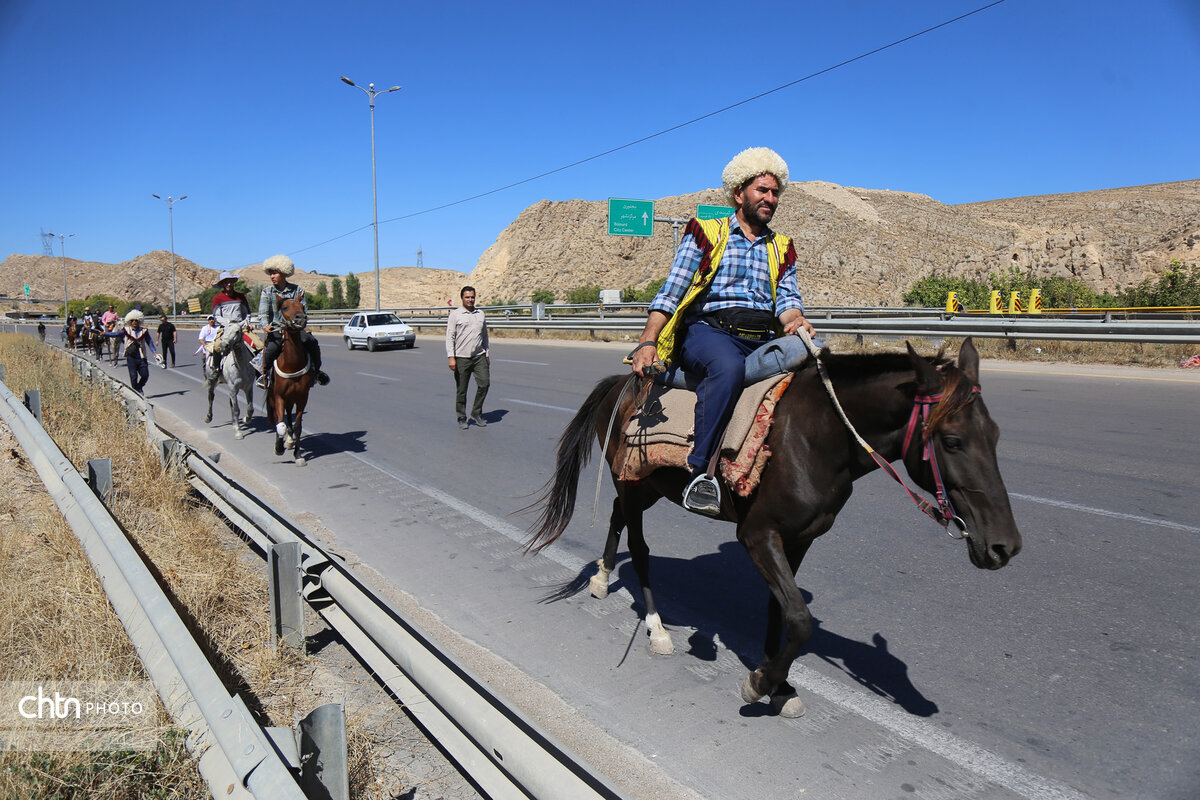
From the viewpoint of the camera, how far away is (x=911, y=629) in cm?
443

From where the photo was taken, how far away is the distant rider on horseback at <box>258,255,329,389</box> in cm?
948

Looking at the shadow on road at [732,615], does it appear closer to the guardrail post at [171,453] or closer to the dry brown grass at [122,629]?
the dry brown grass at [122,629]

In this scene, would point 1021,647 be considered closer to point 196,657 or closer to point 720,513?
point 720,513

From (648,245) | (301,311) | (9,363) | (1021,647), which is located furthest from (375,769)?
(648,245)

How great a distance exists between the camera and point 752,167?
3910mm

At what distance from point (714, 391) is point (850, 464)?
696mm

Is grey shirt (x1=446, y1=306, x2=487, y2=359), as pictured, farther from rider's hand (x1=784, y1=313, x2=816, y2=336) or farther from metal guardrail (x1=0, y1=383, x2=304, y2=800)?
rider's hand (x1=784, y1=313, x2=816, y2=336)

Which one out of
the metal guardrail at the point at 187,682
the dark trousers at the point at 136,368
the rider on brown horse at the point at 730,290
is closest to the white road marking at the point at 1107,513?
the rider on brown horse at the point at 730,290

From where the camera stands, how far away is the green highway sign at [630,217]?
35250 mm

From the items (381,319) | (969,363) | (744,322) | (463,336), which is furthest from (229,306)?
(381,319)

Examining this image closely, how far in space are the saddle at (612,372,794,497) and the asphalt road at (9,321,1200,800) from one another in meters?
1.06

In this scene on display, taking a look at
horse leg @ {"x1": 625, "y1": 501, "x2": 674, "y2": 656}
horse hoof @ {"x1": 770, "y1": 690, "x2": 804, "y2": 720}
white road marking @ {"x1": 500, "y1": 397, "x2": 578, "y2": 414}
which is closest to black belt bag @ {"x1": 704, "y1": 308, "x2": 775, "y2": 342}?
horse leg @ {"x1": 625, "y1": 501, "x2": 674, "y2": 656}

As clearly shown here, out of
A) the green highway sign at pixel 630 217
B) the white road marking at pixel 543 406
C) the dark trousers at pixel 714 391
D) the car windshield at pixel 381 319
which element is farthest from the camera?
the green highway sign at pixel 630 217

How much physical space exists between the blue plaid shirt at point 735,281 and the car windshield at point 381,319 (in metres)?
29.1
